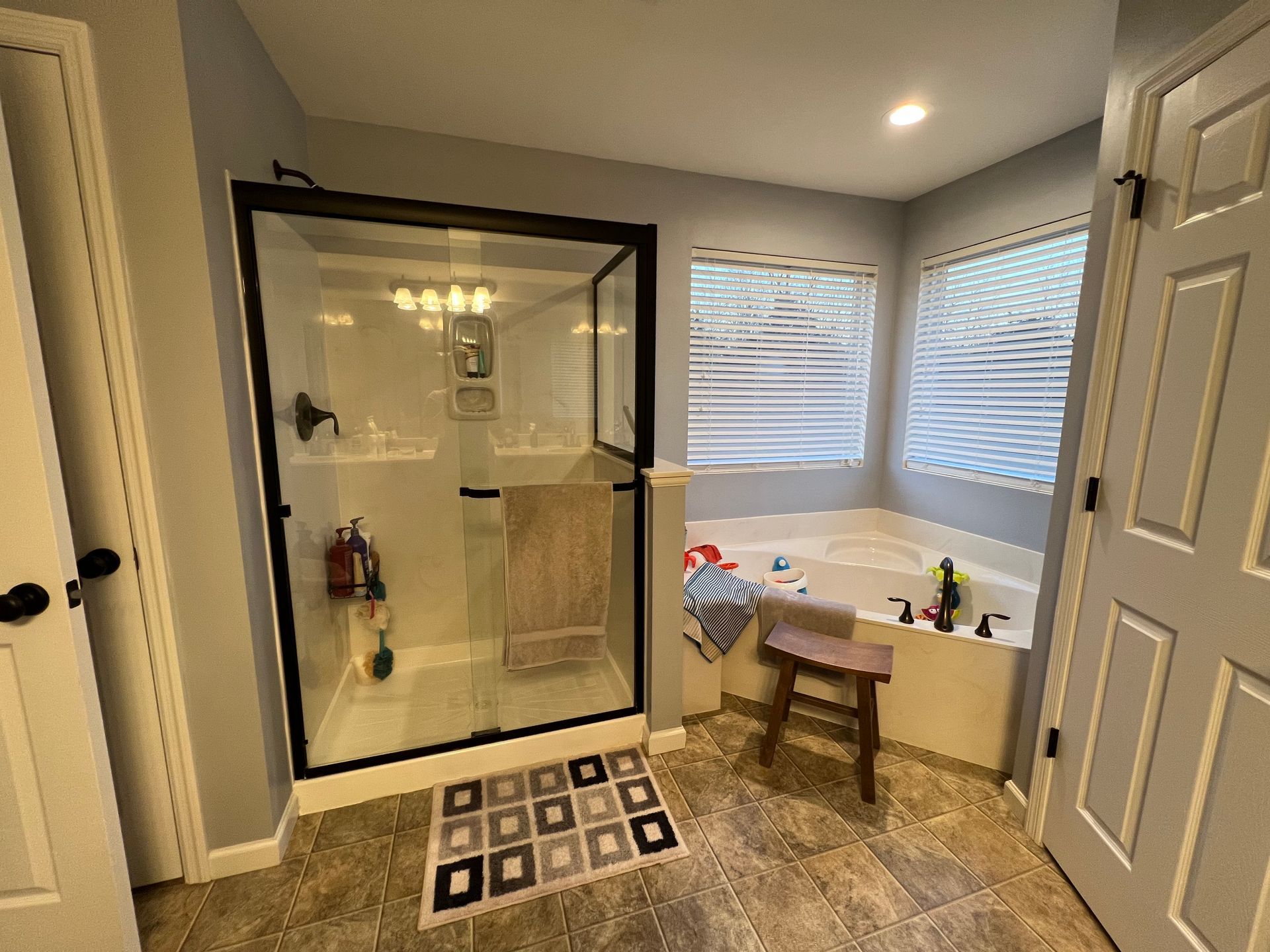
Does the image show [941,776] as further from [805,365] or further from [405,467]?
[405,467]

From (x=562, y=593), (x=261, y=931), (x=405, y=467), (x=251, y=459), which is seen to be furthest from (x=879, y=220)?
(x=261, y=931)

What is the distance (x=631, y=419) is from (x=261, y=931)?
1.73 metres

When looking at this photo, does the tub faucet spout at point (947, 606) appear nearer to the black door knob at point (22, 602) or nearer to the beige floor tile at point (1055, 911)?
the beige floor tile at point (1055, 911)

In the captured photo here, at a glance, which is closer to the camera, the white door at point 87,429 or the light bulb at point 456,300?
the white door at point 87,429

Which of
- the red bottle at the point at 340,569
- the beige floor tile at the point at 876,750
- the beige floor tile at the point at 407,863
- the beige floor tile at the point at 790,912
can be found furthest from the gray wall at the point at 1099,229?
the red bottle at the point at 340,569

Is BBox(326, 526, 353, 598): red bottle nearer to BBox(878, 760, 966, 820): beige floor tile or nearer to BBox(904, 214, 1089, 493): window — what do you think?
BBox(878, 760, 966, 820): beige floor tile

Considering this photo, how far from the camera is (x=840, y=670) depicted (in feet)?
5.41

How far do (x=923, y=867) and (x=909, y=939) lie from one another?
0.82 feet

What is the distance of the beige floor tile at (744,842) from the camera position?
1422 millimetres

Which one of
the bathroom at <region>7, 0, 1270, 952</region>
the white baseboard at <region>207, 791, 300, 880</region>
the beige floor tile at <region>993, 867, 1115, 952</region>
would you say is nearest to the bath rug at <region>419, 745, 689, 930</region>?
the bathroom at <region>7, 0, 1270, 952</region>

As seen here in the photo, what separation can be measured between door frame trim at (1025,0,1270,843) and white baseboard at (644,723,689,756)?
3.64 feet

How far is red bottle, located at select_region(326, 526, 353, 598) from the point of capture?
2078 mm

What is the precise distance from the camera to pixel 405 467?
229 centimetres

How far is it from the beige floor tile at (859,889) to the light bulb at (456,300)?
2.13 metres
